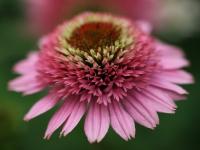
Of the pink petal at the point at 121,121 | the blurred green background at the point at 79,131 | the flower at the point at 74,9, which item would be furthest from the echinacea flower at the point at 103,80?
the flower at the point at 74,9

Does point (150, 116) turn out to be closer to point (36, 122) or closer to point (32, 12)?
point (36, 122)

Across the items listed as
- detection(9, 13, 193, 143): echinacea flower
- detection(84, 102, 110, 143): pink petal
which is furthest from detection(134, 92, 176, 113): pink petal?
detection(84, 102, 110, 143): pink petal

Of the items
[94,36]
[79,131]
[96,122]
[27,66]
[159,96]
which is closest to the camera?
[96,122]

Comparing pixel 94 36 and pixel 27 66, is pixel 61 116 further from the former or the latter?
pixel 27 66

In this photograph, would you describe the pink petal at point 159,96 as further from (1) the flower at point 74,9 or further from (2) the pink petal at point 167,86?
(1) the flower at point 74,9

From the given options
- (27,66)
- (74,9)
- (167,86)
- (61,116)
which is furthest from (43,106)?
(74,9)

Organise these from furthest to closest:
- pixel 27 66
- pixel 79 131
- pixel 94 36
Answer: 1. pixel 79 131
2. pixel 27 66
3. pixel 94 36

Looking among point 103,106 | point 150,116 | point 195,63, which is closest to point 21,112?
point 103,106
